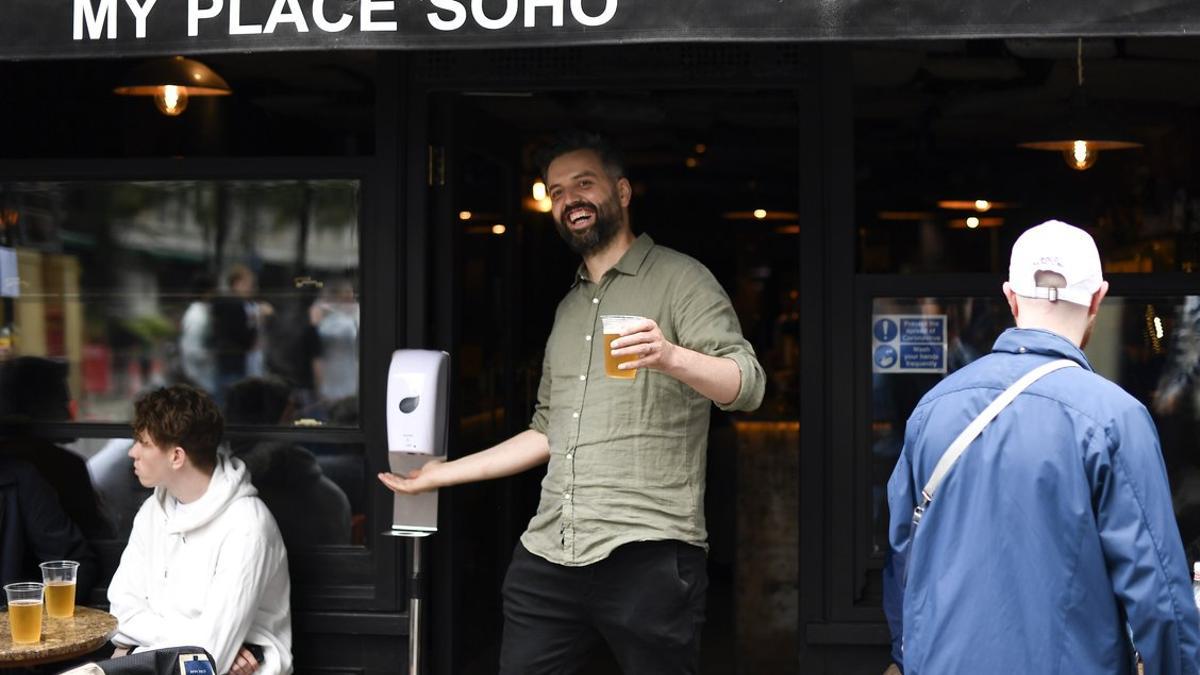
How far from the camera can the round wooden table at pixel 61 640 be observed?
3498 mm

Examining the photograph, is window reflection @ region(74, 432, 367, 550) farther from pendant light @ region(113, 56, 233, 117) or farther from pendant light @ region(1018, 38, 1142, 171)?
pendant light @ region(1018, 38, 1142, 171)

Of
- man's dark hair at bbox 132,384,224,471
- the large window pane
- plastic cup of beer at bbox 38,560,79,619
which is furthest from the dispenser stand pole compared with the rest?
the large window pane

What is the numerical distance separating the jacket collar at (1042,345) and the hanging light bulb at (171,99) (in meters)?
3.10

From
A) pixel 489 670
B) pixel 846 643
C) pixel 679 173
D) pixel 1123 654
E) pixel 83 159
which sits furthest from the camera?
pixel 679 173

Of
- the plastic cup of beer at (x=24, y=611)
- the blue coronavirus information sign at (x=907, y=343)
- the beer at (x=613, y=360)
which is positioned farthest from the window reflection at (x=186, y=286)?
the blue coronavirus information sign at (x=907, y=343)

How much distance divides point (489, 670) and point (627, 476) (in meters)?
1.64

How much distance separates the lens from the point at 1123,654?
8.83 feet

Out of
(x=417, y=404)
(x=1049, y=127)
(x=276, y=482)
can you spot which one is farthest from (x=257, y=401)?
(x=1049, y=127)

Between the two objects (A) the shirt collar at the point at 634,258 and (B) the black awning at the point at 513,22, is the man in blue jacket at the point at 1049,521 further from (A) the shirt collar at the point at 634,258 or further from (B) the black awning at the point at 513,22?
(A) the shirt collar at the point at 634,258

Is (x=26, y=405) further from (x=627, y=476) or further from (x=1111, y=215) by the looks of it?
(x=1111, y=215)

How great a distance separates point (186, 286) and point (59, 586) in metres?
1.18

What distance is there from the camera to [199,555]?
3.97 metres

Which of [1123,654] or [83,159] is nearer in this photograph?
[1123,654]

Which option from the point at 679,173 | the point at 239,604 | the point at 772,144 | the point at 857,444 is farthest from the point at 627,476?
the point at 679,173
